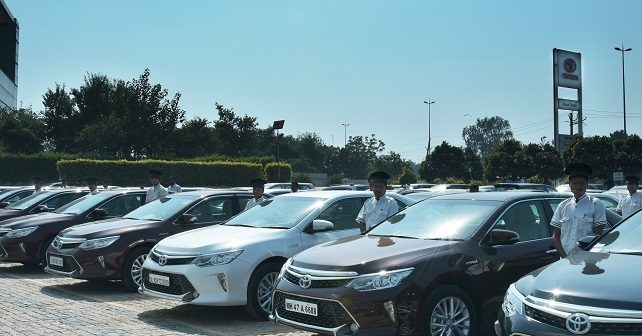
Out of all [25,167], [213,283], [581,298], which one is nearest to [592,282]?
[581,298]

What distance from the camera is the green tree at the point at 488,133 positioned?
574 feet

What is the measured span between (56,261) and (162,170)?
1256 inches

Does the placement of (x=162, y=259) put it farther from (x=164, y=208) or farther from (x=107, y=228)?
(x=164, y=208)

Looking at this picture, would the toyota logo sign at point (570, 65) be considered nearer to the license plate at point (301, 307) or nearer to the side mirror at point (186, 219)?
the side mirror at point (186, 219)

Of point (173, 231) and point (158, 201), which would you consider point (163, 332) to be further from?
point (158, 201)

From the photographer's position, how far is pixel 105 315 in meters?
8.44

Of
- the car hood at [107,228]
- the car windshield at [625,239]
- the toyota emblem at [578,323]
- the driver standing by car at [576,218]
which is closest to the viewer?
the toyota emblem at [578,323]

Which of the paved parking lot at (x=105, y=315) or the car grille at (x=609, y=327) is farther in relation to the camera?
the paved parking lot at (x=105, y=315)

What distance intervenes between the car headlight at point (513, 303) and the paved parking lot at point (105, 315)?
10.0ft

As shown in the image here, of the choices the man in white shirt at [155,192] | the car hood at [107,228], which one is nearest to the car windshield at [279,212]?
the car hood at [107,228]

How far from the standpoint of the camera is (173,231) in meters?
10.3

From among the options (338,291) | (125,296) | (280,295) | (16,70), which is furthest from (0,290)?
(16,70)

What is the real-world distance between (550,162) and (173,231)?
37.7 m

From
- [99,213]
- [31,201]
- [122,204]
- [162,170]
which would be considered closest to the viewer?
[99,213]
